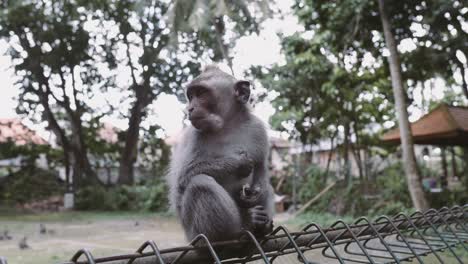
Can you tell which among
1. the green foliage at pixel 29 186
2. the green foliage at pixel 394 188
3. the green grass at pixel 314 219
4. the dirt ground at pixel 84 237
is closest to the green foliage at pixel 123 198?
the green foliage at pixel 29 186

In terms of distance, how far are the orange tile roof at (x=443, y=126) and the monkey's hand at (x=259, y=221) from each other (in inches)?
292

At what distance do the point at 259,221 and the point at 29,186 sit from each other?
58.7 feet

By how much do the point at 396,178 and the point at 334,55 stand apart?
3825 mm

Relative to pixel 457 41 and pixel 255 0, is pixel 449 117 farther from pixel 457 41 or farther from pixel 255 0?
pixel 255 0

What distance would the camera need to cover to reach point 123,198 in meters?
17.4

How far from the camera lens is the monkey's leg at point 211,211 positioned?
92.1 inches

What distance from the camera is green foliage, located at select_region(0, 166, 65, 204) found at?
1768cm

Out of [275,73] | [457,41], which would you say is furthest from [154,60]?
[457,41]

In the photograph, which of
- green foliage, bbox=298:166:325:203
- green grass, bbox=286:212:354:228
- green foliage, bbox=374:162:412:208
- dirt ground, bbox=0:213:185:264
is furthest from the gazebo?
dirt ground, bbox=0:213:185:264

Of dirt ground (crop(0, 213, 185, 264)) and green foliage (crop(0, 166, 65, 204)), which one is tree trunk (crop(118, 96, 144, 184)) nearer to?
green foliage (crop(0, 166, 65, 204))

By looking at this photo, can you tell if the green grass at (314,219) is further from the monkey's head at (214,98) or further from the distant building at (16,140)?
the distant building at (16,140)

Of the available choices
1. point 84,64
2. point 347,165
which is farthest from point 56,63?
point 347,165

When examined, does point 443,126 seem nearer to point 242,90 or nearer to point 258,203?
point 242,90

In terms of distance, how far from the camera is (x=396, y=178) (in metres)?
11.5
